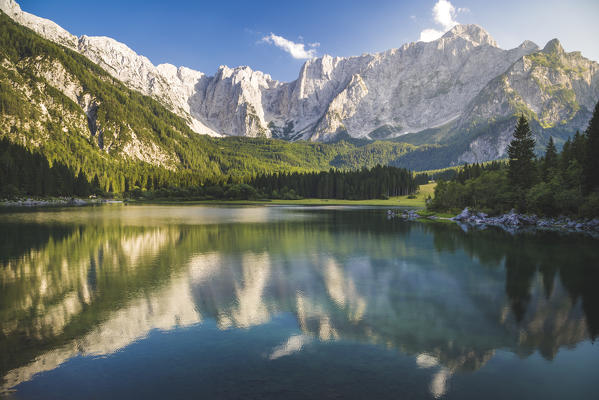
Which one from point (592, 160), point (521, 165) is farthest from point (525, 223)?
point (521, 165)

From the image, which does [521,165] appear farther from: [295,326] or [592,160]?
[295,326]

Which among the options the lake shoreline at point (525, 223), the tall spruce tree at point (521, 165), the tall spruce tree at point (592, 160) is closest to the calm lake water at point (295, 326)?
the lake shoreline at point (525, 223)

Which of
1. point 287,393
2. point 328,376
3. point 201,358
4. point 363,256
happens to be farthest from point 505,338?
point 363,256

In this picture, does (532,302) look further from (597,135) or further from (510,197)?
(510,197)

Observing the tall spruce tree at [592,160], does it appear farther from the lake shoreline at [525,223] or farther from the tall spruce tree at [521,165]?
the tall spruce tree at [521,165]

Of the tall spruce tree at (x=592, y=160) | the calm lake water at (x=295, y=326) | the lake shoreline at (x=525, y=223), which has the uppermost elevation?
the tall spruce tree at (x=592, y=160)

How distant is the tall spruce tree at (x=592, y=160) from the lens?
59125 mm

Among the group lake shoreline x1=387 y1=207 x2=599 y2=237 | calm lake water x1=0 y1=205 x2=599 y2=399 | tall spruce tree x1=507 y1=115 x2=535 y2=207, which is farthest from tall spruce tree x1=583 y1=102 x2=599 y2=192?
calm lake water x1=0 y1=205 x2=599 y2=399

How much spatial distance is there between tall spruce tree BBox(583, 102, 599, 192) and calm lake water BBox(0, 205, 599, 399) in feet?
128

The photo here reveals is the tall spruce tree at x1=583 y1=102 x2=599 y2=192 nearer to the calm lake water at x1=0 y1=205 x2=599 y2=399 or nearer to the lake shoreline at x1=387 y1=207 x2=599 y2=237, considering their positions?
the lake shoreline at x1=387 y1=207 x2=599 y2=237

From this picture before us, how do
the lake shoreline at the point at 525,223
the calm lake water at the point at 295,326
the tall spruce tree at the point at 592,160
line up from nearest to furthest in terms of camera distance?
the calm lake water at the point at 295,326 < the lake shoreline at the point at 525,223 < the tall spruce tree at the point at 592,160

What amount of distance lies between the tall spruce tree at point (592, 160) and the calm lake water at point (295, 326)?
1536 inches

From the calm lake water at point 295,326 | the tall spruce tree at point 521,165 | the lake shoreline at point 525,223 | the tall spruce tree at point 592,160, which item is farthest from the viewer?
the tall spruce tree at point 521,165

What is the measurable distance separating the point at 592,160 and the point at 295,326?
232 feet
